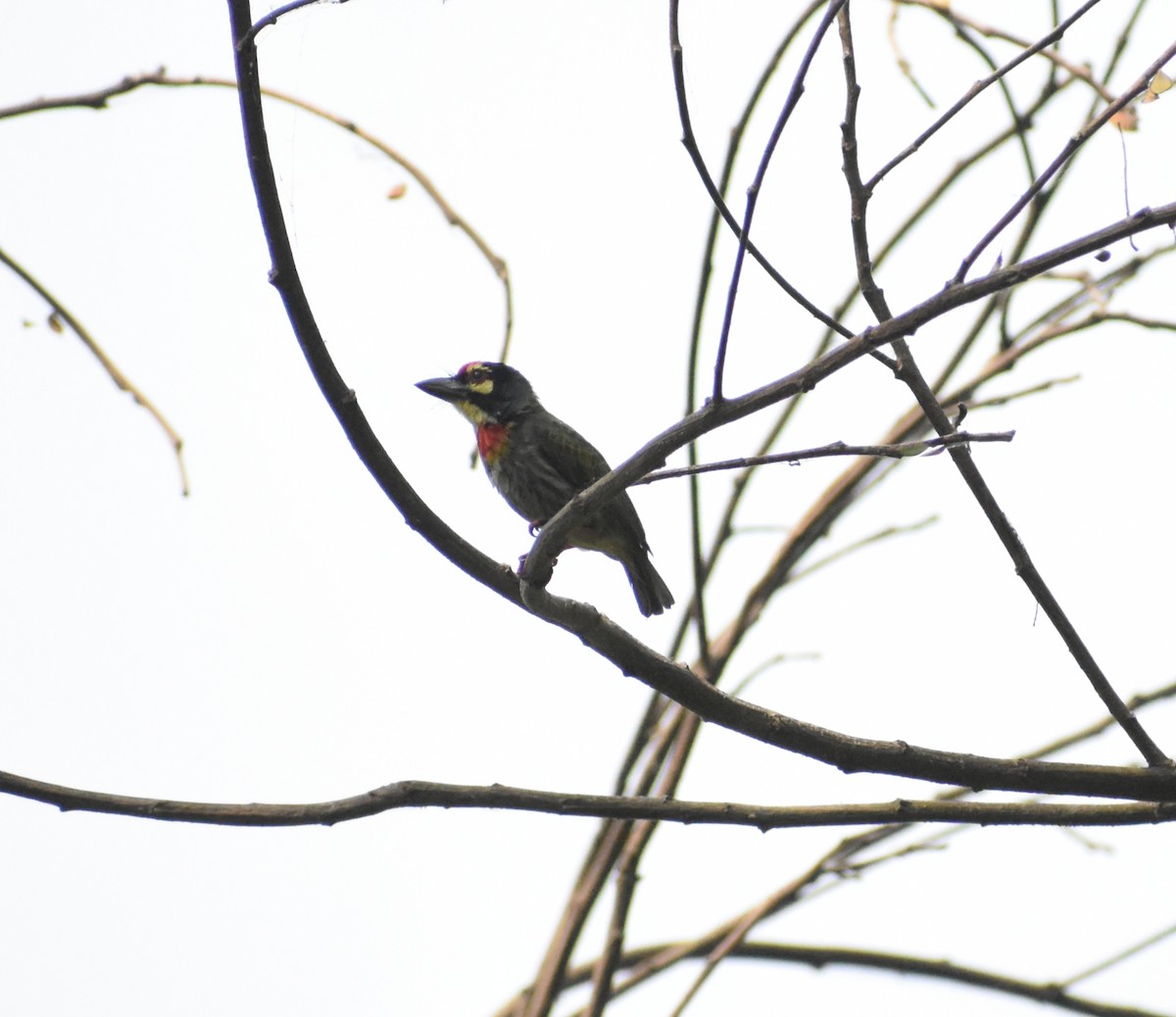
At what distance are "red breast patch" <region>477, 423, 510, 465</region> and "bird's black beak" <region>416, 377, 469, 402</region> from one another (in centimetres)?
13

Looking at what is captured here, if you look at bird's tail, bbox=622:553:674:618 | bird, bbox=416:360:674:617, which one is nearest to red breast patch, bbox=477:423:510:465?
bird, bbox=416:360:674:617

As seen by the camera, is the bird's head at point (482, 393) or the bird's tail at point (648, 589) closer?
the bird's tail at point (648, 589)

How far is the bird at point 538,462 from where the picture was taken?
4.33 m

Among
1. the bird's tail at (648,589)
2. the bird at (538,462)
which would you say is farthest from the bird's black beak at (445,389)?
the bird's tail at (648,589)

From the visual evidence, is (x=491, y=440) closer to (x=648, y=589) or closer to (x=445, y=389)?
(x=445, y=389)

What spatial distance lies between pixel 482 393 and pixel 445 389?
13 cm

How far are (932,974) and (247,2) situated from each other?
2533mm

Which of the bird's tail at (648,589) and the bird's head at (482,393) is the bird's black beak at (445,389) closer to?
the bird's head at (482,393)

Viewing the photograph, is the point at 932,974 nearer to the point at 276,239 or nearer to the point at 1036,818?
the point at 1036,818

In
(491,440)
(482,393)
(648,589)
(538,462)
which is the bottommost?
(648,589)

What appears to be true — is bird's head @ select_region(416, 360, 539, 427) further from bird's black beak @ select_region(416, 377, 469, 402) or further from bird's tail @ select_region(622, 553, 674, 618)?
bird's tail @ select_region(622, 553, 674, 618)

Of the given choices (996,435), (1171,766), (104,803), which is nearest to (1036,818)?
(1171,766)

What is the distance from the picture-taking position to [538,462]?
455cm

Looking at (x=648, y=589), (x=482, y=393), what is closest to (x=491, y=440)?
(x=482, y=393)
